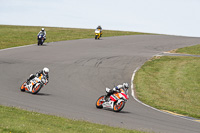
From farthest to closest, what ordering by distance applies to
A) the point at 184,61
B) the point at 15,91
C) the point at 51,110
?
the point at 184,61
the point at 15,91
the point at 51,110

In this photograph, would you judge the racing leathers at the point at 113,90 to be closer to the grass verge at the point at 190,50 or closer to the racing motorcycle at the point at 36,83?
the racing motorcycle at the point at 36,83

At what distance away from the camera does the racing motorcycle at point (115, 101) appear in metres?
15.7

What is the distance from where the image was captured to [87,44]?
43.2m

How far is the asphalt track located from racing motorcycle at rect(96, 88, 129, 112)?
30cm

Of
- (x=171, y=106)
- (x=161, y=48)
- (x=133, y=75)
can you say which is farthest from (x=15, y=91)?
(x=161, y=48)

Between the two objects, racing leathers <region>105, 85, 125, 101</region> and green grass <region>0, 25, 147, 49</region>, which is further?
green grass <region>0, 25, 147, 49</region>

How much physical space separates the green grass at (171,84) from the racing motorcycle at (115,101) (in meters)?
4.16

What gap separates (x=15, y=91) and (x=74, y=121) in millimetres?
7450

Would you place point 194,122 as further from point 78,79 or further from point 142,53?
point 142,53

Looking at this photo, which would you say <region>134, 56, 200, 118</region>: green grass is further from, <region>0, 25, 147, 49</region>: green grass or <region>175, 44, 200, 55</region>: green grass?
<region>0, 25, 147, 49</region>: green grass

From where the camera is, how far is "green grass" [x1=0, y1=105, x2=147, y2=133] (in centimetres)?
941

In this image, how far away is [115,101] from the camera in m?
16.1

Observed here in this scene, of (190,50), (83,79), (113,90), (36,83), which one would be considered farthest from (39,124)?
(190,50)

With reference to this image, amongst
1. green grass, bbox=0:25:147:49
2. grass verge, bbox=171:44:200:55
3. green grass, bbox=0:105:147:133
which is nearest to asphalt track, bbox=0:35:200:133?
green grass, bbox=0:105:147:133
